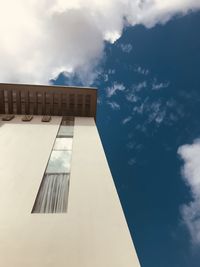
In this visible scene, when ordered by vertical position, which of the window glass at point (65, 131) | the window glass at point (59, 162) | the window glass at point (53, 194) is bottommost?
the window glass at point (53, 194)

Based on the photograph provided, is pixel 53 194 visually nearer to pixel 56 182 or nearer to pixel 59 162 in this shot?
pixel 56 182

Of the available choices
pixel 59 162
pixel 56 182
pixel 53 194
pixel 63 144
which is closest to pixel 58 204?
pixel 53 194

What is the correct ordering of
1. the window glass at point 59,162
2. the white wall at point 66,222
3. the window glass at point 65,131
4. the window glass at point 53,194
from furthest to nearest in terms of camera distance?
1. the window glass at point 65,131
2. the window glass at point 59,162
3. the window glass at point 53,194
4. the white wall at point 66,222

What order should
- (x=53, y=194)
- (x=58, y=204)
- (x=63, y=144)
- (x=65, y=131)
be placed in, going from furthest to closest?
(x=65, y=131)
(x=63, y=144)
(x=53, y=194)
(x=58, y=204)

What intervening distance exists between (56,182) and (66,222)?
2642 mm

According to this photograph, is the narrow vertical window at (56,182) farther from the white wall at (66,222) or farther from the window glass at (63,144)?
the white wall at (66,222)

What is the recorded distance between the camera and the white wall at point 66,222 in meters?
5.51

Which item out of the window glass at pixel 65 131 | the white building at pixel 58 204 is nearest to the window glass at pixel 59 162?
the white building at pixel 58 204

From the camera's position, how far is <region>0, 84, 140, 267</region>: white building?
5.59 meters

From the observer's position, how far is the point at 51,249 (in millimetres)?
5711

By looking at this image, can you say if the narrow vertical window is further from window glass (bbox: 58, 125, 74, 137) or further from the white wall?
window glass (bbox: 58, 125, 74, 137)

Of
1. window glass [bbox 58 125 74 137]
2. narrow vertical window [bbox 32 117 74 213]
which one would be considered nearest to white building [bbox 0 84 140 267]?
narrow vertical window [bbox 32 117 74 213]

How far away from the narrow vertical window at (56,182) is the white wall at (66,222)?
0.78 feet

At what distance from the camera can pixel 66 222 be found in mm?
6664
